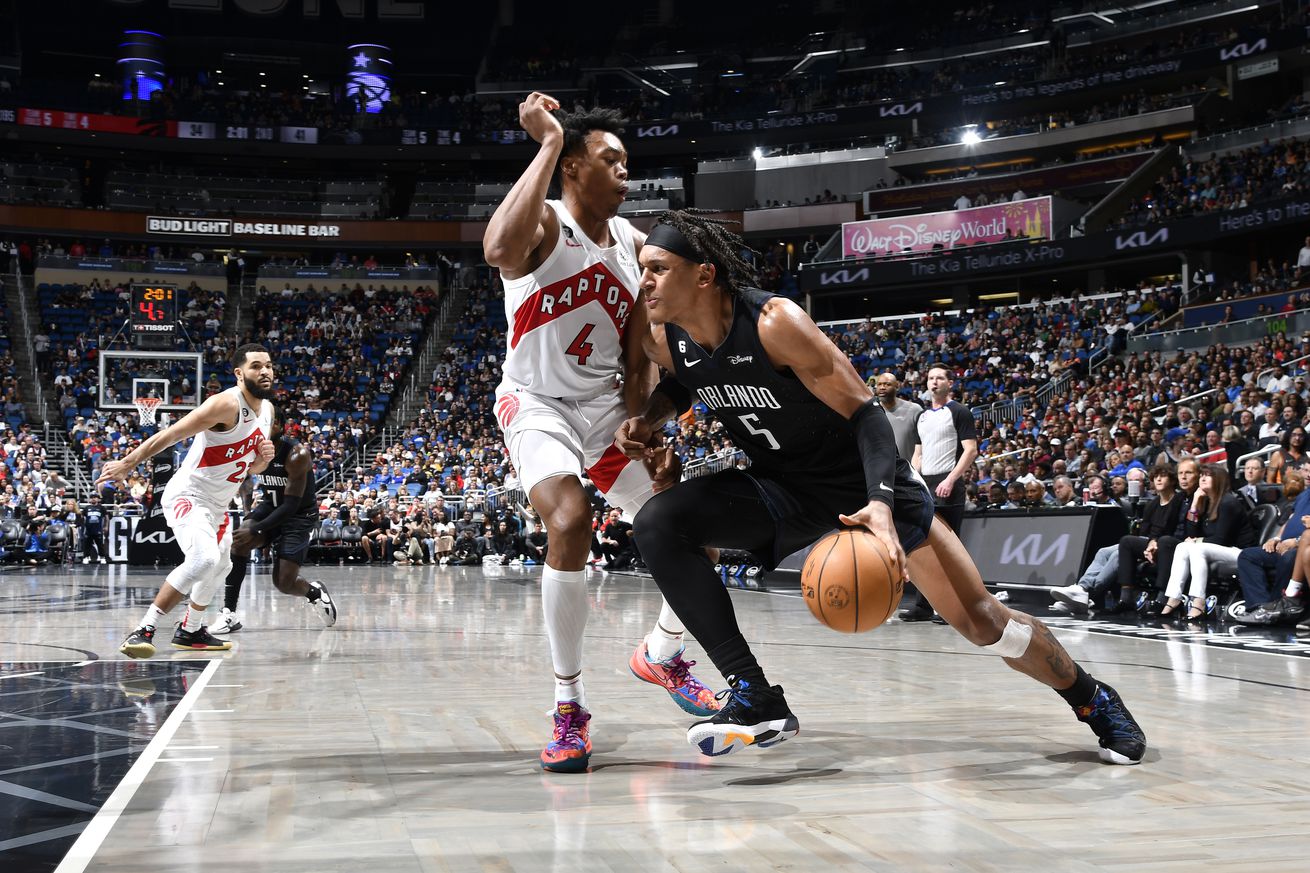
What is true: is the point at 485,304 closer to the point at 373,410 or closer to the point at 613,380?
the point at 373,410

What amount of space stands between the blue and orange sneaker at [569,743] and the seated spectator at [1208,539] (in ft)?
23.1

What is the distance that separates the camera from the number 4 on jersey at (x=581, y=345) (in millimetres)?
4438

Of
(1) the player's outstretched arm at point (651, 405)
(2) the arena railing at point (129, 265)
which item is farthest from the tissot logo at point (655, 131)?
(1) the player's outstretched arm at point (651, 405)

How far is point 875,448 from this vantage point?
3584 mm

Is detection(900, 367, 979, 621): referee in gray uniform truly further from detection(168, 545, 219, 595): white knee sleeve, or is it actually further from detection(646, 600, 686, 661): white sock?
detection(168, 545, 219, 595): white knee sleeve

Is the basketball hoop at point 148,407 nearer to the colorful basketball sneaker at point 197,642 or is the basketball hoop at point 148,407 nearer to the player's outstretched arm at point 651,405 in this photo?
the colorful basketball sneaker at point 197,642

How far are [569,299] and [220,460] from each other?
4.37 metres

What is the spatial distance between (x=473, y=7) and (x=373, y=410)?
2013 cm

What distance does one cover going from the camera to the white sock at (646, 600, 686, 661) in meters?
4.55

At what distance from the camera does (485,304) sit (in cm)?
3938

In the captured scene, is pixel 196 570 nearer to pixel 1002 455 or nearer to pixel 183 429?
pixel 183 429

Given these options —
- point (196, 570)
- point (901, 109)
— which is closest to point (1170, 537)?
point (196, 570)

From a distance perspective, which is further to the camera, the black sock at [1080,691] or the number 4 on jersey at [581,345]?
the number 4 on jersey at [581,345]

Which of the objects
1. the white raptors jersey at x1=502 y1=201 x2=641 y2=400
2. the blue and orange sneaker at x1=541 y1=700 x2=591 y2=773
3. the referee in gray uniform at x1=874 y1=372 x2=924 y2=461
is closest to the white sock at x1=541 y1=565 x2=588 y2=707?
the blue and orange sneaker at x1=541 y1=700 x2=591 y2=773
